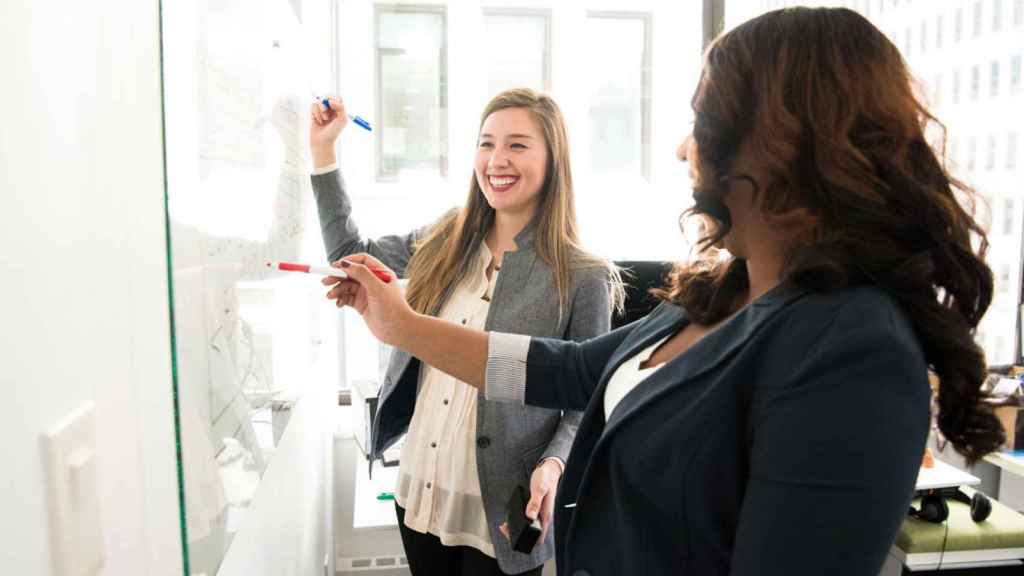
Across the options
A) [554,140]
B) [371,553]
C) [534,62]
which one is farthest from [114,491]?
[534,62]

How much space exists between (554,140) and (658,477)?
99 centimetres

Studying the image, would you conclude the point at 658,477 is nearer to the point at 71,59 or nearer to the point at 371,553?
the point at 71,59

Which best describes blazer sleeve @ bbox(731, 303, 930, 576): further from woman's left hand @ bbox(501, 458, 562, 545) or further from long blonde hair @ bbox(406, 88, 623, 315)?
long blonde hair @ bbox(406, 88, 623, 315)

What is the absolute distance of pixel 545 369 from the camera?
110cm

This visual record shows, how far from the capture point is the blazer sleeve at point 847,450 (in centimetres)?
54

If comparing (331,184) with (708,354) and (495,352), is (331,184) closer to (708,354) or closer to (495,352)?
(495,352)

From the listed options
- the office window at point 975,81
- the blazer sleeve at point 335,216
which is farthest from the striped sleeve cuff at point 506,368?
the office window at point 975,81

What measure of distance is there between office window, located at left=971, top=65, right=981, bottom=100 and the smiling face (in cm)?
170

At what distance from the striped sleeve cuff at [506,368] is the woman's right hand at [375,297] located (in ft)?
0.48

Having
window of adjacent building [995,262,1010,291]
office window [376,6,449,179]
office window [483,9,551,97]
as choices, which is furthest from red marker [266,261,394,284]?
window of adjacent building [995,262,1010,291]

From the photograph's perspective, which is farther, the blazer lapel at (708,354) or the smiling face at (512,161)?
the smiling face at (512,161)

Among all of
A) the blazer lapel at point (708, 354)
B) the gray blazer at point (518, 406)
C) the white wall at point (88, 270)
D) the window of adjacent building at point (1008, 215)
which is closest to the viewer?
the white wall at point (88, 270)

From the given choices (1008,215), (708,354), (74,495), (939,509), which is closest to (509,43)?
(1008,215)

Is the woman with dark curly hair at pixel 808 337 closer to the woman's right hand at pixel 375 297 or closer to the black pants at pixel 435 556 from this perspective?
the woman's right hand at pixel 375 297
